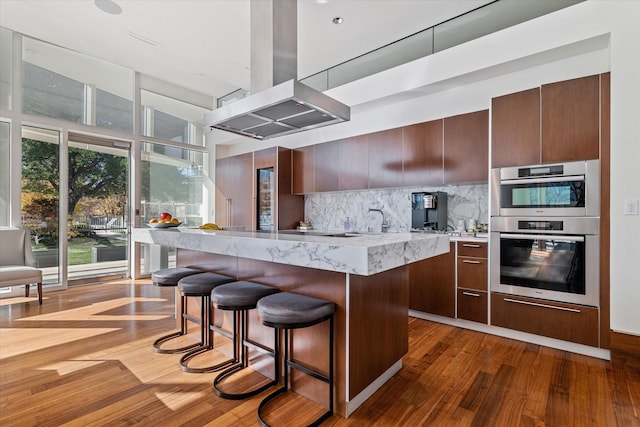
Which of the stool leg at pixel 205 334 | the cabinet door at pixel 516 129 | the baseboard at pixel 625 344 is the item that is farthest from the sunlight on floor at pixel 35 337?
the baseboard at pixel 625 344

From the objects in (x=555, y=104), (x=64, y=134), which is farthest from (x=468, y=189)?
(x=64, y=134)

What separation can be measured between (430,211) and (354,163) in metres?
1.26

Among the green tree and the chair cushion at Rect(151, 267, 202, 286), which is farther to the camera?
the green tree

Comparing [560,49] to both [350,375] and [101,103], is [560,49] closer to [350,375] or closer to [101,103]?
[350,375]

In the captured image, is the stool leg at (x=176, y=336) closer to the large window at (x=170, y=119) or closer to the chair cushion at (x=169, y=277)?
the chair cushion at (x=169, y=277)

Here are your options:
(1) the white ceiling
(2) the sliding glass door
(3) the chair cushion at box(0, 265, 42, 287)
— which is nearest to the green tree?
(2) the sliding glass door

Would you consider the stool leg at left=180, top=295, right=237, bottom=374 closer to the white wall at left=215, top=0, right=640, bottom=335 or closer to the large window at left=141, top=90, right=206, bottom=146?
the white wall at left=215, top=0, right=640, bottom=335

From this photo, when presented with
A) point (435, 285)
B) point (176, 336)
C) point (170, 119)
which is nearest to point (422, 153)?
point (435, 285)

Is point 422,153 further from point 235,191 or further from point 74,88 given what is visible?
point 74,88

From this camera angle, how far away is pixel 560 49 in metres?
2.72

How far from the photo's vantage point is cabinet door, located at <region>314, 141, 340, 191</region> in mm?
4590

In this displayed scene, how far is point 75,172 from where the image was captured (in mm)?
4809

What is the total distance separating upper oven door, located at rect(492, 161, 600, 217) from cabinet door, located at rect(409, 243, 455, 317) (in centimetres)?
69

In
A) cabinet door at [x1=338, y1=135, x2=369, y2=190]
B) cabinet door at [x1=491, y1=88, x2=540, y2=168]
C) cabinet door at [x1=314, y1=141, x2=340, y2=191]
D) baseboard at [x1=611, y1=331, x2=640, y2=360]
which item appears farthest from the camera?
cabinet door at [x1=314, y1=141, x2=340, y2=191]
